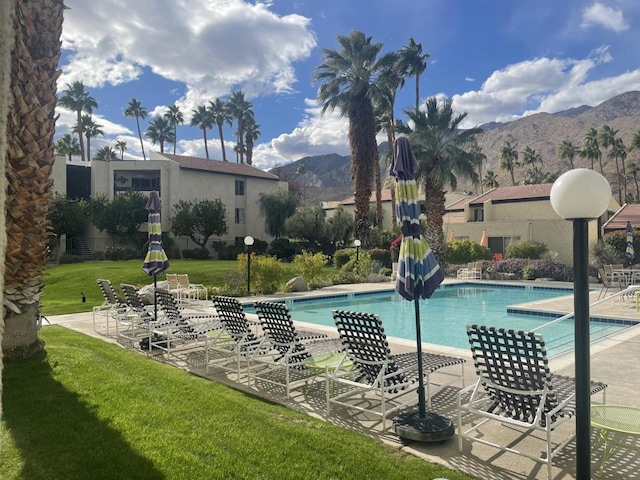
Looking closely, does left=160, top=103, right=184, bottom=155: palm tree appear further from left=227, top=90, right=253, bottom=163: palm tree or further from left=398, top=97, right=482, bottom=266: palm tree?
left=398, top=97, right=482, bottom=266: palm tree

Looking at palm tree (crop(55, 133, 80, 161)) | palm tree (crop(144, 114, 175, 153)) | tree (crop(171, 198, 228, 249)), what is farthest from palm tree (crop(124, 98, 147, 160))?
tree (crop(171, 198, 228, 249))

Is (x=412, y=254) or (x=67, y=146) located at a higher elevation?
(x=67, y=146)

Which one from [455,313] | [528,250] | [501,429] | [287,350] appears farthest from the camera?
[528,250]

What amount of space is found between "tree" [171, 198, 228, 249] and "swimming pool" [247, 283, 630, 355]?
2205 centimetres

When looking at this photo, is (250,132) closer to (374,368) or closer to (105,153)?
(105,153)

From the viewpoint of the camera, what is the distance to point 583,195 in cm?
315

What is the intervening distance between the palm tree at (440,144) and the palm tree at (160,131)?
54.6 metres

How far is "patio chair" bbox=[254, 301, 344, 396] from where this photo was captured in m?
6.40

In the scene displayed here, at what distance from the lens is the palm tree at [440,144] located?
2445 centimetres

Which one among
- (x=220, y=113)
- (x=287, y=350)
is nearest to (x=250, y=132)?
(x=220, y=113)

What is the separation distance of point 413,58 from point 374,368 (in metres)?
35.6

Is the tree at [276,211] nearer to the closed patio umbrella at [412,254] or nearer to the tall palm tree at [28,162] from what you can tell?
the tall palm tree at [28,162]

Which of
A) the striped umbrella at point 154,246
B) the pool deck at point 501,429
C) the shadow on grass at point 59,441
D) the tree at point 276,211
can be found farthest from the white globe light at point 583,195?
the tree at point 276,211

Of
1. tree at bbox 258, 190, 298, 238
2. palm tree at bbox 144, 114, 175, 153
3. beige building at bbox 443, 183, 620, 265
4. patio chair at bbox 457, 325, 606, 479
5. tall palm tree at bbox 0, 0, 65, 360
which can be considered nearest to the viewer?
patio chair at bbox 457, 325, 606, 479
